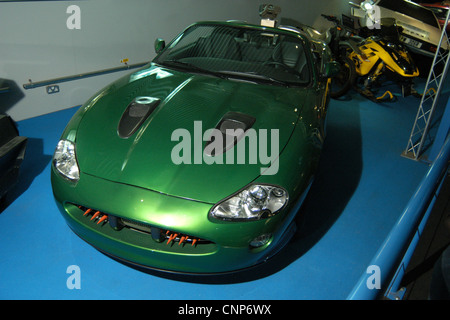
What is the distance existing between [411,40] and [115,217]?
6491 millimetres

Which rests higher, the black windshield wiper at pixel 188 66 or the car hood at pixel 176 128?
the black windshield wiper at pixel 188 66

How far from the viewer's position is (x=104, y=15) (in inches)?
153

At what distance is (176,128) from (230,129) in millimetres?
311

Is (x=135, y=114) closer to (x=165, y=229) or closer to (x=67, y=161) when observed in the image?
(x=67, y=161)

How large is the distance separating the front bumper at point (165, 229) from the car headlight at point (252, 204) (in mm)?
32

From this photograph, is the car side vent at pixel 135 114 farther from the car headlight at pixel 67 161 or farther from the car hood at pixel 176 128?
the car headlight at pixel 67 161

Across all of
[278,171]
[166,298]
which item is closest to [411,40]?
[278,171]

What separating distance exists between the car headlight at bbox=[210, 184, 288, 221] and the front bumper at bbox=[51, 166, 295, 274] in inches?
1.3

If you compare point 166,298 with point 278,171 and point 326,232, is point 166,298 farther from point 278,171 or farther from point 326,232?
point 326,232

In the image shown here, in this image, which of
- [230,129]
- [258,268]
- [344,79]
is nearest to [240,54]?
[230,129]

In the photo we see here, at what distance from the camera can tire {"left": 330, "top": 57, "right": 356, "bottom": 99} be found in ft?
16.4

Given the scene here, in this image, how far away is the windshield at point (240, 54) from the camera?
8.41ft

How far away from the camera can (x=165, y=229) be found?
1.58 m

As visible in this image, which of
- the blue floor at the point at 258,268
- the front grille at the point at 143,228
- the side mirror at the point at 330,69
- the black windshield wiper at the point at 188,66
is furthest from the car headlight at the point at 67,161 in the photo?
the side mirror at the point at 330,69
